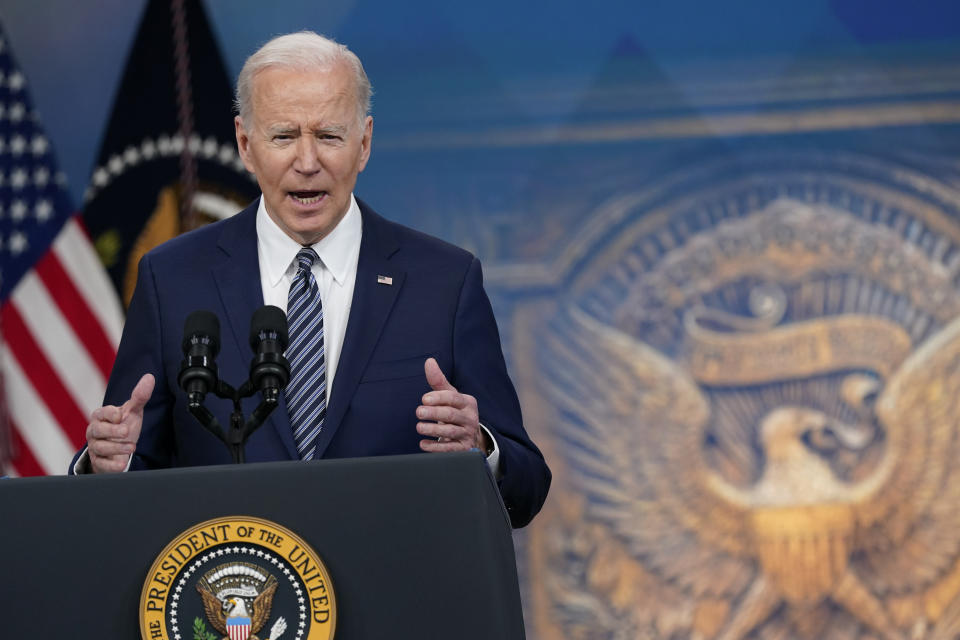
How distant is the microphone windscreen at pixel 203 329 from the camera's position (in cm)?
148

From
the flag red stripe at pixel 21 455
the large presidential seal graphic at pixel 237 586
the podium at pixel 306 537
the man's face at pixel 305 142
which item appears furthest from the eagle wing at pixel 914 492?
the large presidential seal graphic at pixel 237 586

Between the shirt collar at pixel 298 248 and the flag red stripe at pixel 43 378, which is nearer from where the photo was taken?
the shirt collar at pixel 298 248

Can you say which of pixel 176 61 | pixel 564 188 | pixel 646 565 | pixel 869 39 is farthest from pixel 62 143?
pixel 869 39

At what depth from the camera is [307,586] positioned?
4.27 ft

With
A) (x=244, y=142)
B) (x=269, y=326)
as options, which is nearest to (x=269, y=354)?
(x=269, y=326)

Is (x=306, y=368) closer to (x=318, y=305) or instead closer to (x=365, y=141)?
(x=318, y=305)

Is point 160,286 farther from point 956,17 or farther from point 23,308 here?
point 956,17

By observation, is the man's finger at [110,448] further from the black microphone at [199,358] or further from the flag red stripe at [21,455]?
the flag red stripe at [21,455]

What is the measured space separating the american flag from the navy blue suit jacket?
2143 mm

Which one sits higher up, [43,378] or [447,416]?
[43,378]

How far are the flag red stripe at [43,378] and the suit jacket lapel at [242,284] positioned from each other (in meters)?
2.15

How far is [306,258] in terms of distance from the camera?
1.97 m

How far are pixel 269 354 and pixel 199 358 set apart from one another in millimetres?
80

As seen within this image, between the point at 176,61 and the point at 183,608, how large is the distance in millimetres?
3120
